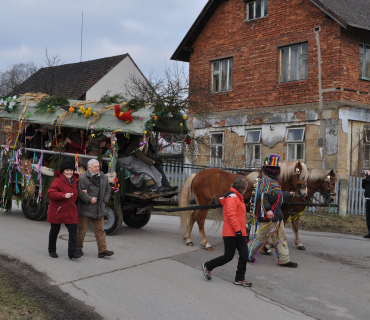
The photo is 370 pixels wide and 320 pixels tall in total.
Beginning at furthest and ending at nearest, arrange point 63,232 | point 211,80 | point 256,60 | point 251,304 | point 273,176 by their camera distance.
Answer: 1. point 211,80
2. point 256,60
3. point 63,232
4. point 273,176
5. point 251,304

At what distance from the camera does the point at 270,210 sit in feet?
22.4

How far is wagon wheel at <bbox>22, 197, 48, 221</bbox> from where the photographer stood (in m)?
10.1

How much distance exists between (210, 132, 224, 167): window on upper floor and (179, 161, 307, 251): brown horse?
10.3 meters

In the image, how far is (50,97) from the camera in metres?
10.0

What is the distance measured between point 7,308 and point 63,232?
4.56 metres

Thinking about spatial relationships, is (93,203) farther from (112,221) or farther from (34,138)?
(34,138)

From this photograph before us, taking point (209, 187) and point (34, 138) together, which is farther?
point (34, 138)

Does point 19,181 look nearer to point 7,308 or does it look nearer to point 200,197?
point 200,197

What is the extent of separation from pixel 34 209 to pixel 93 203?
12.6ft

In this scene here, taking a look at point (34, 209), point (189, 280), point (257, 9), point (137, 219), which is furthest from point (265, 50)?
point (189, 280)

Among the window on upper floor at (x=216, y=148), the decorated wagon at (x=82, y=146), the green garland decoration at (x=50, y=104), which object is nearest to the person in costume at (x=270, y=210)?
the decorated wagon at (x=82, y=146)

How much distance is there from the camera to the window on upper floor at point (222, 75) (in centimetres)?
1934

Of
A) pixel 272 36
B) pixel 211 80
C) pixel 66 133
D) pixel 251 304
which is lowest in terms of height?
pixel 251 304

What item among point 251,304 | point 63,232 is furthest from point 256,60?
point 251,304
